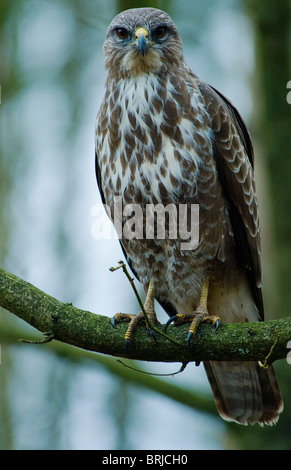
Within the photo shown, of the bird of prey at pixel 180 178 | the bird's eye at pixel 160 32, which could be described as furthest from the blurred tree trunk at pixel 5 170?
the bird's eye at pixel 160 32

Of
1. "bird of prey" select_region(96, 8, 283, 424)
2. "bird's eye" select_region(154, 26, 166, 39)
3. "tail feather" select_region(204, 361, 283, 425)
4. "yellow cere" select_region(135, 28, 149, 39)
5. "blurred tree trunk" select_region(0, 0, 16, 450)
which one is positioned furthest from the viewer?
"blurred tree trunk" select_region(0, 0, 16, 450)

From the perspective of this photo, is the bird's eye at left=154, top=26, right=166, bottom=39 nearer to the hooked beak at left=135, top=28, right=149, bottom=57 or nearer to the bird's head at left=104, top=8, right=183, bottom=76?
the bird's head at left=104, top=8, right=183, bottom=76

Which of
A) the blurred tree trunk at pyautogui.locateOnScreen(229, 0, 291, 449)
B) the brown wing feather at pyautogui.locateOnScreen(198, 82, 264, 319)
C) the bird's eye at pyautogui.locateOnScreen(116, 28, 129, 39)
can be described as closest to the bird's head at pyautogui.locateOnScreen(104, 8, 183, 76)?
the bird's eye at pyautogui.locateOnScreen(116, 28, 129, 39)

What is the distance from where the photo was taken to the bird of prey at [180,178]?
5199 millimetres

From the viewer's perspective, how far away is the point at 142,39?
529 centimetres

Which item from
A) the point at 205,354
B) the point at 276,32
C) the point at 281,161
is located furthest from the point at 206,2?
the point at 205,354

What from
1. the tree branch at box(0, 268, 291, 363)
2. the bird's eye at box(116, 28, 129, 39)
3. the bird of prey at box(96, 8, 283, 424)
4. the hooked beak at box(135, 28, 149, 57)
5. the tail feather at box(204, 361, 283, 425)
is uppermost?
the bird's eye at box(116, 28, 129, 39)

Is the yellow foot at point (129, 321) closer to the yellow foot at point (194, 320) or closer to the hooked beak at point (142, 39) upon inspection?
the yellow foot at point (194, 320)

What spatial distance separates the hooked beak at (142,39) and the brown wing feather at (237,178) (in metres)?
0.52

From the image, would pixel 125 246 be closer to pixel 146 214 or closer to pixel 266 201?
pixel 146 214

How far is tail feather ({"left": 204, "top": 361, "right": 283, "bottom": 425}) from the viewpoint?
18.9 feet
